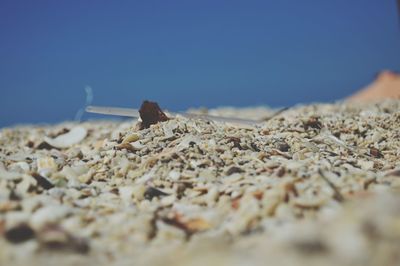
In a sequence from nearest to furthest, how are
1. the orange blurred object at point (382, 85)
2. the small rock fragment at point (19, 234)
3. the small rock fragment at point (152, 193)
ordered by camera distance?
the small rock fragment at point (19, 234) < the small rock fragment at point (152, 193) < the orange blurred object at point (382, 85)

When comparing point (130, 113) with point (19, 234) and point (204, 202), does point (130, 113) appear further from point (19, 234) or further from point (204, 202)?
point (19, 234)

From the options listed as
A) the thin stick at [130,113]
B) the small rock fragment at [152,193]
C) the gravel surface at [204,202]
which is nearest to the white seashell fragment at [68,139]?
the thin stick at [130,113]

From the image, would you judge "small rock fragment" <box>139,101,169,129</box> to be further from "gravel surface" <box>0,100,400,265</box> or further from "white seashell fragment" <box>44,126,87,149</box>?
"white seashell fragment" <box>44,126,87,149</box>

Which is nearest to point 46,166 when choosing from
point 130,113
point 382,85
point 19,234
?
point 19,234

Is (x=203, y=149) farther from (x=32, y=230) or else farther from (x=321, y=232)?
(x=321, y=232)

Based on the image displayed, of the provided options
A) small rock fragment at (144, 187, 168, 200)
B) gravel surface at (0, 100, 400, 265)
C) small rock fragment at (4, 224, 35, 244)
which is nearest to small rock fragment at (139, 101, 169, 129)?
gravel surface at (0, 100, 400, 265)

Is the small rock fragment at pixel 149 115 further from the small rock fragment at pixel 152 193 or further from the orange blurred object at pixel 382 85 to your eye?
the orange blurred object at pixel 382 85

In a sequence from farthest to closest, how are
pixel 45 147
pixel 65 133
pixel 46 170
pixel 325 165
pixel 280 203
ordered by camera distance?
pixel 65 133 < pixel 45 147 < pixel 46 170 < pixel 325 165 < pixel 280 203

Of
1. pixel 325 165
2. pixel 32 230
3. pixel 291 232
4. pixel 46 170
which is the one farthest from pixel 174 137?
pixel 291 232
